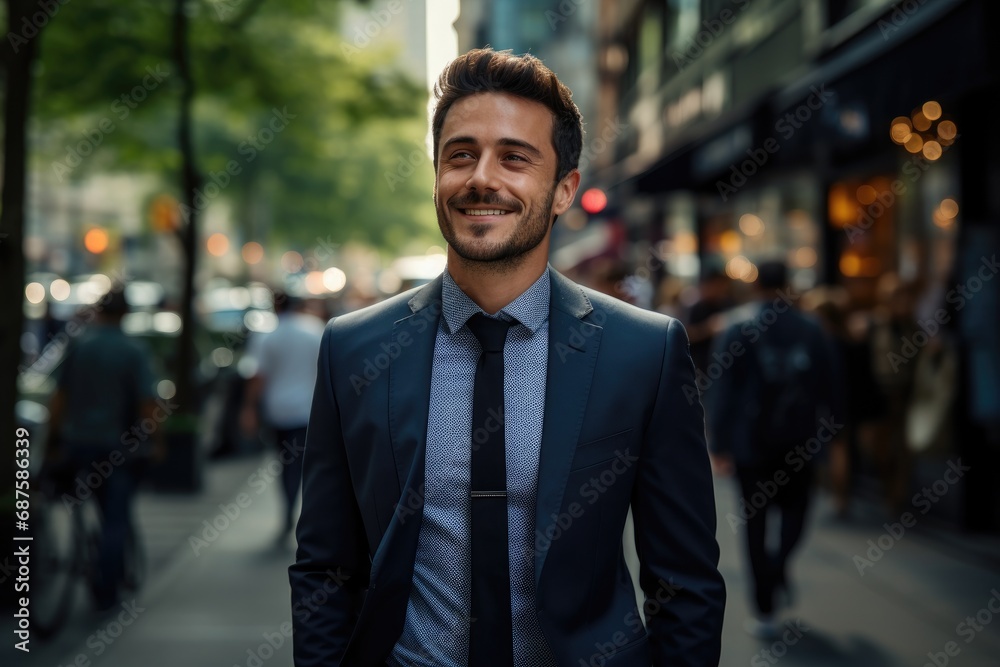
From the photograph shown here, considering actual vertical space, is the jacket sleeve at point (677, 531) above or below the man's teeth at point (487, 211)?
below

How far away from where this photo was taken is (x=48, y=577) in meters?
7.43

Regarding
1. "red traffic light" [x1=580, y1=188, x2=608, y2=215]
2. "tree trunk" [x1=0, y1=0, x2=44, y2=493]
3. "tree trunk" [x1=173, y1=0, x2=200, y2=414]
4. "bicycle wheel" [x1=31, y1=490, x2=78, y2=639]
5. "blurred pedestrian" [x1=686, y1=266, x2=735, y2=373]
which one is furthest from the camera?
"red traffic light" [x1=580, y1=188, x2=608, y2=215]

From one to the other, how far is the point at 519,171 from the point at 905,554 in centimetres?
794

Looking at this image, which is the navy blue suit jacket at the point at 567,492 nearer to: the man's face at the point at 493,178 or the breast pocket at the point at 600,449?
the breast pocket at the point at 600,449

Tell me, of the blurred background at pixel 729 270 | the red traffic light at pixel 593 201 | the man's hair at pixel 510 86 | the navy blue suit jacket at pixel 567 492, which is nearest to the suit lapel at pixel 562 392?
the navy blue suit jacket at pixel 567 492

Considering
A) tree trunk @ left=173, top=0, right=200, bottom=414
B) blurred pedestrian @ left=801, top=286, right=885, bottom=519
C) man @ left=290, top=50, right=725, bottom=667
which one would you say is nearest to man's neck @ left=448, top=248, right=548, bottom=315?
man @ left=290, top=50, right=725, bottom=667

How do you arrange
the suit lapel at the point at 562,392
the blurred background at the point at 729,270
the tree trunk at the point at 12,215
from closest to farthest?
1. the suit lapel at the point at 562,392
2. the blurred background at the point at 729,270
3. the tree trunk at the point at 12,215

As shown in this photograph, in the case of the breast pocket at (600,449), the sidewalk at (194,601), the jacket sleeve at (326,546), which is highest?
the breast pocket at (600,449)

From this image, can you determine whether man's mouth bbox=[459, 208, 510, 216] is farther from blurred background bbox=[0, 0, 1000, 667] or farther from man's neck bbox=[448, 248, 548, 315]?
blurred background bbox=[0, 0, 1000, 667]

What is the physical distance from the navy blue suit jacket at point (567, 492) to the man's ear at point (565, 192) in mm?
173

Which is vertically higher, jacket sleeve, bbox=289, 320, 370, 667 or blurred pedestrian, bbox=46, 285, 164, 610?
jacket sleeve, bbox=289, 320, 370, 667

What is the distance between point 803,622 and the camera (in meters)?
7.44

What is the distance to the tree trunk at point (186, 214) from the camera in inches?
528

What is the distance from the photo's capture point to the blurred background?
25.1ft
